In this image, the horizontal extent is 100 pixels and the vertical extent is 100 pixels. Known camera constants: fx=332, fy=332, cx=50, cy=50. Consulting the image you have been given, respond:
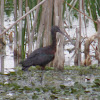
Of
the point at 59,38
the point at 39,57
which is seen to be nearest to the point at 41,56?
the point at 39,57

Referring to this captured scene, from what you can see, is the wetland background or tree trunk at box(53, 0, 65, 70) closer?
the wetland background

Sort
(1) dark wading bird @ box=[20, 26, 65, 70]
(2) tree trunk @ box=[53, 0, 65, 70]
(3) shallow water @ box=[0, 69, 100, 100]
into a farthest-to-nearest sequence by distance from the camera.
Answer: (2) tree trunk @ box=[53, 0, 65, 70] → (1) dark wading bird @ box=[20, 26, 65, 70] → (3) shallow water @ box=[0, 69, 100, 100]

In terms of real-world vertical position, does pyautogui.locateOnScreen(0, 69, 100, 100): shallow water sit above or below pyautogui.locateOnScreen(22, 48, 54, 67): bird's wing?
below

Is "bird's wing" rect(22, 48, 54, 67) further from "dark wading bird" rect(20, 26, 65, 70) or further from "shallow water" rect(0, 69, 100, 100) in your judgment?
"shallow water" rect(0, 69, 100, 100)

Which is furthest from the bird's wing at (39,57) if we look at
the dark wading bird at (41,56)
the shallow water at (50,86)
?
the shallow water at (50,86)

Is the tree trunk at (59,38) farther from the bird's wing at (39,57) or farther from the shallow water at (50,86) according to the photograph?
the bird's wing at (39,57)

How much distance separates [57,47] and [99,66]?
1.20 meters

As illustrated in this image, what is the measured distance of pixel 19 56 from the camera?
7.89m

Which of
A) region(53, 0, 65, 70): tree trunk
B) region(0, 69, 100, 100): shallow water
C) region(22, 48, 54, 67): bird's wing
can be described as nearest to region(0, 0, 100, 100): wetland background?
region(0, 69, 100, 100): shallow water

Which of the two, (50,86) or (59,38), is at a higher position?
(59,38)

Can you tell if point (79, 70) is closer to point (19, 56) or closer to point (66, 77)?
point (66, 77)

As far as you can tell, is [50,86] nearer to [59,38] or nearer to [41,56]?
[41,56]

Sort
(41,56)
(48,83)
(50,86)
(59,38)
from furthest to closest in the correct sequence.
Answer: (59,38) → (41,56) → (48,83) → (50,86)

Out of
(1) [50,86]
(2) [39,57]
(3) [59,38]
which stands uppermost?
(3) [59,38]
